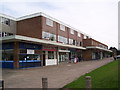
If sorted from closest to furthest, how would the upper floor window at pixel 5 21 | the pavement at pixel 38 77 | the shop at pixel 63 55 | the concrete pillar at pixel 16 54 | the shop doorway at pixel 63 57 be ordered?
→ the pavement at pixel 38 77, the concrete pillar at pixel 16 54, the upper floor window at pixel 5 21, the shop at pixel 63 55, the shop doorway at pixel 63 57

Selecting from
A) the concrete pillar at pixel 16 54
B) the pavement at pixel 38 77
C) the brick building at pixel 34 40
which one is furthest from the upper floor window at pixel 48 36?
the pavement at pixel 38 77

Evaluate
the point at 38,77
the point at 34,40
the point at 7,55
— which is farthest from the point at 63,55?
the point at 38,77

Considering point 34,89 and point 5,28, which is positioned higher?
point 5,28

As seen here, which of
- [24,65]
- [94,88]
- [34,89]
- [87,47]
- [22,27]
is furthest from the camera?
[87,47]

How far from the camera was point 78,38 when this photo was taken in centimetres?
4006

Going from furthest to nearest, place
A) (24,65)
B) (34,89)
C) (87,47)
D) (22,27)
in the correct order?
(87,47) → (22,27) → (24,65) → (34,89)

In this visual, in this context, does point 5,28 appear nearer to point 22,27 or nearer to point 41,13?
point 22,27

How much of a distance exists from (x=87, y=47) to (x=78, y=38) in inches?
141

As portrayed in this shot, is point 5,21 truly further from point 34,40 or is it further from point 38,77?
point 38,77

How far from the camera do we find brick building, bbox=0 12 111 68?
1802cm

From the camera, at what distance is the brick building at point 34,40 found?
18.0 meters

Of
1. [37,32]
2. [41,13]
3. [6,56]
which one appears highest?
[41,13]

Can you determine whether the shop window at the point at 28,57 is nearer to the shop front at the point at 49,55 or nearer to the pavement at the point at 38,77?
the shop front at the point at 49,55

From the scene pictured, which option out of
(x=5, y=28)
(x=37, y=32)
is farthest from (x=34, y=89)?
(x=5, y=28)
